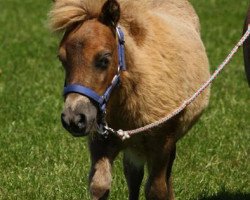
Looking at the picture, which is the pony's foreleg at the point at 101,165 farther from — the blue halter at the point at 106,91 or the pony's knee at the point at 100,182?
the blue halter at the point at 106,91

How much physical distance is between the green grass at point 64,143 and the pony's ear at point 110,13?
49 cm

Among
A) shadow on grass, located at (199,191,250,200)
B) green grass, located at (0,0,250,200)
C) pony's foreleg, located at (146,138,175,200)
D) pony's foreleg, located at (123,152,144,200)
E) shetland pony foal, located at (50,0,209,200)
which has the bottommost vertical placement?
green grass, located at (0,0,250,200)

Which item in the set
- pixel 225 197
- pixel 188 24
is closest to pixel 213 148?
pixel 225 197

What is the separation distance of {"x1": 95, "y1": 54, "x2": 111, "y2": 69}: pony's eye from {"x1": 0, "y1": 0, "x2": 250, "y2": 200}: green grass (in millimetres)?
609

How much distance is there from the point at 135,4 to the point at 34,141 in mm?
2992

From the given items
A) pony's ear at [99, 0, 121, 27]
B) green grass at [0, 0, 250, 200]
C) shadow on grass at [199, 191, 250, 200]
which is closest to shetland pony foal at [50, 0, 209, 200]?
pony's ear at [99, 0, 121, 27]

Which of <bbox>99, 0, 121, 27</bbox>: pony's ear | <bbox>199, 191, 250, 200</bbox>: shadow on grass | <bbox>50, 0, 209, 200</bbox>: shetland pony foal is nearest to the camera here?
<bbox>50, 0, 209, 200</bbox>: shetland pony foal

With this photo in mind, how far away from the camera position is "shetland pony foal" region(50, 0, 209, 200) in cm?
466

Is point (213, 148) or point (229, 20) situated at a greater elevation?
point (213, 148)

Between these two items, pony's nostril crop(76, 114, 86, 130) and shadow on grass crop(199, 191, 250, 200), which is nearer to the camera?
pony's nostril crop(76, 114, 86, 130)

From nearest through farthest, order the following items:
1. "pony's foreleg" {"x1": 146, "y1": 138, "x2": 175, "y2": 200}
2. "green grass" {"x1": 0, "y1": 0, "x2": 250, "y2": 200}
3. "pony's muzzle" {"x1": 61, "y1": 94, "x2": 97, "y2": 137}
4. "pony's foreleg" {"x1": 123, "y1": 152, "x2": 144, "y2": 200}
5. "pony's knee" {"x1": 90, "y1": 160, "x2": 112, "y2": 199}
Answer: "pony's muzzle" {"x1": 61, "y1": 94, "x2": 97, "y2": 137}, "pony's knee" {"x1": 90, "y1": 160, "x2": 112, "y2": 199}, "pony's foreleg" {"x1": 146, "y1": 138, "x2": 175, "y2": 200}, "pony's foreleg" {"x1": 123, "y1": 152, "x2": 144, "y2": 200}, "green grass" {"x1": 0, "y1": 0, "x2": 250, "y2": 200}

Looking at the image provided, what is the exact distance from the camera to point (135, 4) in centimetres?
536

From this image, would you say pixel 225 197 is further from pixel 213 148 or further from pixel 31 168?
pixel 31 168

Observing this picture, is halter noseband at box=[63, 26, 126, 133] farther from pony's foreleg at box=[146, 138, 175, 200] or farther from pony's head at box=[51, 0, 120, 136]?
pony's foreleg at box=[146, 138, 175, 200]
